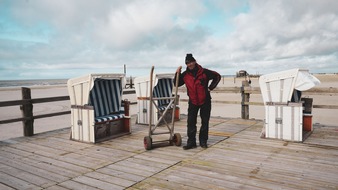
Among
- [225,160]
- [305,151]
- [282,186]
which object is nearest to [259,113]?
[305,151]

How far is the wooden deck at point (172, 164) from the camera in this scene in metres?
3.67

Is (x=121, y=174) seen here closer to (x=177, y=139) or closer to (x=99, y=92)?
(x=177, y=139)

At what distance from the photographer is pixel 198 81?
5.15 meters

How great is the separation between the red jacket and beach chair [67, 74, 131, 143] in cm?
208

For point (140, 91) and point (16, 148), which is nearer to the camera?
point (16, 148)

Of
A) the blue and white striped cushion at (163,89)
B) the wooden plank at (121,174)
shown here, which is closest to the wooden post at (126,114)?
the blue and white striped cushion at (163,89)

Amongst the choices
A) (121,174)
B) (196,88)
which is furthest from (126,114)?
(121,174)

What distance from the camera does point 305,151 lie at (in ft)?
16.7

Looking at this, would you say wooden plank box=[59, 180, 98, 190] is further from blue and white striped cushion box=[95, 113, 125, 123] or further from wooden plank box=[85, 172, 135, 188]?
blue and white striped cushion box=[95, 113, 125, 123]

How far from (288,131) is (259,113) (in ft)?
28.1

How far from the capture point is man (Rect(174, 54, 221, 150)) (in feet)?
17.0

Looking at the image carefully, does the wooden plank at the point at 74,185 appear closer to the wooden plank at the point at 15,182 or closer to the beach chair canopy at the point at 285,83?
the wooden plank at the point at 15,182

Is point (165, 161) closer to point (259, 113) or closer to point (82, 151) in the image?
point (82, 151)

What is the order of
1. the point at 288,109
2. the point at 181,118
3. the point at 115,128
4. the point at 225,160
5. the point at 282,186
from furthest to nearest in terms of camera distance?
the point at 181,118, the point at 115,128, the point at 288,109, the point at 225,160, the point at 282,186
